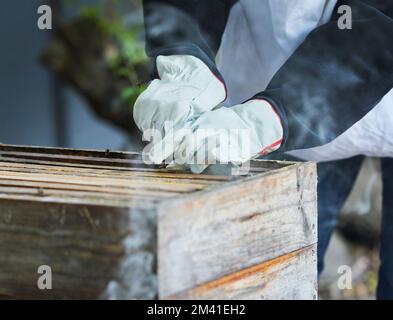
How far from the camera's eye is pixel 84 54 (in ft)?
16.7

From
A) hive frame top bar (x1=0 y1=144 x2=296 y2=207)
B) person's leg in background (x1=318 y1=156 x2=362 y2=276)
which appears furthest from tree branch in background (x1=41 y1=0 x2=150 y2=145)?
hive frame top bar (x1=0 y1=144 x2=296 y2=207)

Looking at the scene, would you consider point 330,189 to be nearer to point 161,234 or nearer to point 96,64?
point 161,234

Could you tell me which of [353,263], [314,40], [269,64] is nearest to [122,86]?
[353,263]

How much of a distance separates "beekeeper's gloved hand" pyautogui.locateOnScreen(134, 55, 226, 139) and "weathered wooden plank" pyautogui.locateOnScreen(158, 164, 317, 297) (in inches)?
12.4

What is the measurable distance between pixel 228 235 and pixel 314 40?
2.39ft

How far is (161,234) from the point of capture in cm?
135

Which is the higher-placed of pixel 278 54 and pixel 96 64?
pixel 96 64

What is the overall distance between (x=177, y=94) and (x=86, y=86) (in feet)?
10.7

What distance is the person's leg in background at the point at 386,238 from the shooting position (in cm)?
260

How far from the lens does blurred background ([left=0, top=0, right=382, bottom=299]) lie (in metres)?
4.52

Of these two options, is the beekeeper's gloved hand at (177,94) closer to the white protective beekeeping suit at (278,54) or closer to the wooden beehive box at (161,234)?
the wooden beehive box at (161,234)

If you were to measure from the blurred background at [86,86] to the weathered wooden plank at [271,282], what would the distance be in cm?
254

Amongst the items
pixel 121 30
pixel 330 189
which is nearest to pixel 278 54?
pixel 330 189

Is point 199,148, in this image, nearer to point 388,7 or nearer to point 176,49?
point 176,49
